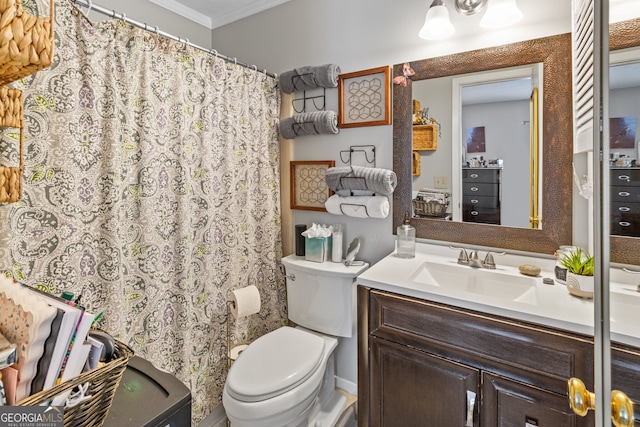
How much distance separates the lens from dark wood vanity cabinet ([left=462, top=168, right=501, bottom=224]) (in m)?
1.55

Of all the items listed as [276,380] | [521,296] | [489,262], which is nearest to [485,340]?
[521,296]

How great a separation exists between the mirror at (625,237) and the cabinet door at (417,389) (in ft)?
Answer: 2.26

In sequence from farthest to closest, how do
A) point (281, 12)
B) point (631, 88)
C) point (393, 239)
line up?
point (281, 12) → point (393, 239) → point (631, 88)

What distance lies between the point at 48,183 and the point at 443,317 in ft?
4.98

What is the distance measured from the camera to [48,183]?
3.82 ft

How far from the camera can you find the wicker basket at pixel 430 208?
170cm

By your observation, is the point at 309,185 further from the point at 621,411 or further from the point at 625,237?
the point at 621,411

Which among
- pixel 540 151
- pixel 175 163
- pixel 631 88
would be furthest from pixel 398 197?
pixel 631 88

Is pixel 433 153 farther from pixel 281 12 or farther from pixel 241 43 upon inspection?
pixel 241 43

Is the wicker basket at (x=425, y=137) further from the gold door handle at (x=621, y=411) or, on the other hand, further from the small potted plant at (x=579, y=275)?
the gold door handle at (x=621, y=411)

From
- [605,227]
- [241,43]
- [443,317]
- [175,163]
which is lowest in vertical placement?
[443,317]

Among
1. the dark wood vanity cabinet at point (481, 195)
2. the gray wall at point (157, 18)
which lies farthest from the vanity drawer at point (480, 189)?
the gray wall at point (157, 18)

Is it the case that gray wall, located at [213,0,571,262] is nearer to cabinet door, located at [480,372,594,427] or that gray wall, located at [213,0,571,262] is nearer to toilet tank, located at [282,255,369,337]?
toilet tank, located at [282,255,369,337]

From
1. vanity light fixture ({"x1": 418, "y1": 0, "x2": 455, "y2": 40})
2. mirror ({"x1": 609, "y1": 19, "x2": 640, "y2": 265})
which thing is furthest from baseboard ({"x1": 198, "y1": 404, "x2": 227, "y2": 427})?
vanity light fixture ({"x1": 418, "y1": 0, "x2": 455, "y2": 40})
